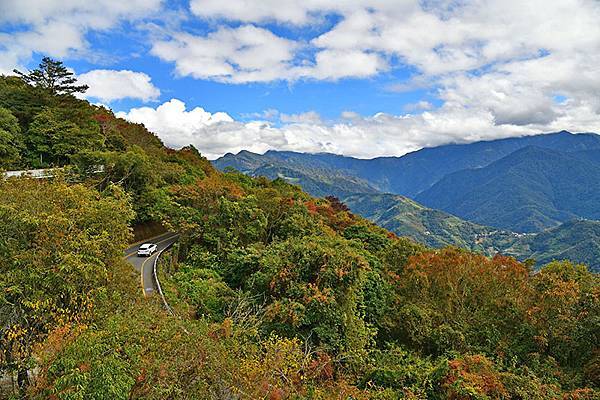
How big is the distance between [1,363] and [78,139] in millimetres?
28438

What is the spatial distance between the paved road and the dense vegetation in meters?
1.18

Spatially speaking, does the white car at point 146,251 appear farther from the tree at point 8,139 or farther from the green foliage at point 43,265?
the green foliage at point 43,265

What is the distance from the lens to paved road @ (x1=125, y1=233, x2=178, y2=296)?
24.2 m

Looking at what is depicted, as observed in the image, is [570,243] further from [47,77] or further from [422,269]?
[47,77]

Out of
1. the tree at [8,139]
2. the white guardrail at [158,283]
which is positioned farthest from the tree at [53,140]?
the white guardrail at [158,283]

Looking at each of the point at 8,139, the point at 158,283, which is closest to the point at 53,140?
the point at 8,139

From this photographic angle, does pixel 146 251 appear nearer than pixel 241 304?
No

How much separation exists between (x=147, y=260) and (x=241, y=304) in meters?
13.1

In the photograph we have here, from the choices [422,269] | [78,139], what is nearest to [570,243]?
[422,269]

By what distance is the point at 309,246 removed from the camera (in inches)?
874

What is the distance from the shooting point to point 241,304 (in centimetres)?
2045

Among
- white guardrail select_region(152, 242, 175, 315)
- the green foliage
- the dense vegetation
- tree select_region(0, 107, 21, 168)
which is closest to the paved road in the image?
white guardrail select_region(152, 242, 175, 315)

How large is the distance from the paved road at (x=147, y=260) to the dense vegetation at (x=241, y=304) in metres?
1.18

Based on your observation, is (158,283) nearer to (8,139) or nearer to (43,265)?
(43,265)
